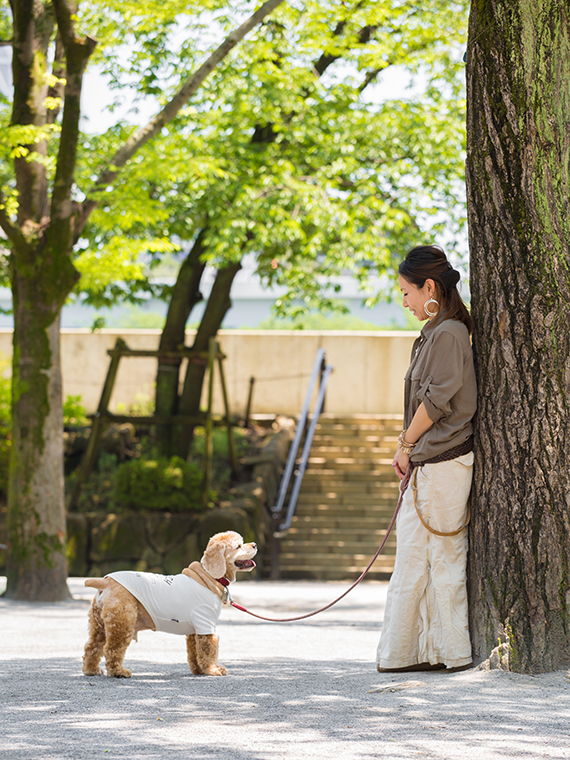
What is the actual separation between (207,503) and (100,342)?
21.4 ft

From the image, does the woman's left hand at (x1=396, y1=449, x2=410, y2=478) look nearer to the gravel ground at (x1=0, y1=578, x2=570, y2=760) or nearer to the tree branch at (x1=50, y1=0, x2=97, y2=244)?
the gravel ground at (x1=0, y1=578, x2=570, y2=760)

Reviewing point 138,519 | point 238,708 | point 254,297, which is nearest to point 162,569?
point 138,519

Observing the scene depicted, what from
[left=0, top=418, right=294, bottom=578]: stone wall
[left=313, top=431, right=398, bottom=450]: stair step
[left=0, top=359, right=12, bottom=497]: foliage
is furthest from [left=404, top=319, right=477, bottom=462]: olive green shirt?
[left=313, top=431, right=398, bottom=450]: stair step

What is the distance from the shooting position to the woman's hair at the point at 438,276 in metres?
3.99

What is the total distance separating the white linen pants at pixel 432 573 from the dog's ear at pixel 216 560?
84 centimetres

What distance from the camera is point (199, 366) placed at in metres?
12.6

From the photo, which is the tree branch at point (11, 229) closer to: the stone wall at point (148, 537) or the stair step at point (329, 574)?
the stone wall at point (148, 537)

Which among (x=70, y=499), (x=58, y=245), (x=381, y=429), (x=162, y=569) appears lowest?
(x=162, y=569)

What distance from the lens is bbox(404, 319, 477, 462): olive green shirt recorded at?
3.80 meters

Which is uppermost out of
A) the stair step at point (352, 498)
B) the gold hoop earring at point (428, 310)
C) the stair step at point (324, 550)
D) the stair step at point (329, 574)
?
the gold hoop earring at point (428, 310)

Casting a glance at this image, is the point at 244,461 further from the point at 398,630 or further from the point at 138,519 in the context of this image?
the point at 398,630

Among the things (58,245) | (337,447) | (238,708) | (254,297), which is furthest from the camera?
(254,297)

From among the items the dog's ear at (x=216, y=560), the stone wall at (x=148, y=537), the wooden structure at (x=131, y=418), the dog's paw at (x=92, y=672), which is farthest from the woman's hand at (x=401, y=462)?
the wooden structure at (x=131, y=418)

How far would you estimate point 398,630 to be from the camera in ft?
12.9
